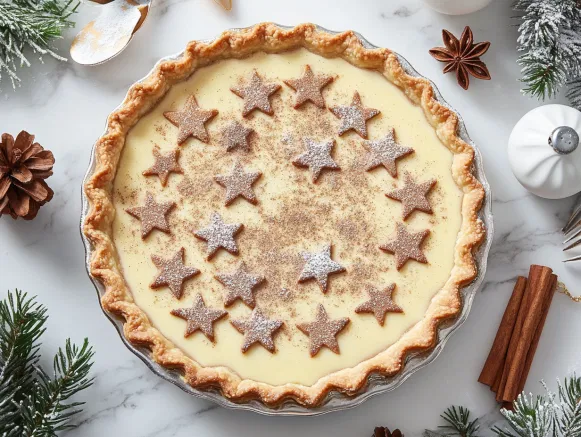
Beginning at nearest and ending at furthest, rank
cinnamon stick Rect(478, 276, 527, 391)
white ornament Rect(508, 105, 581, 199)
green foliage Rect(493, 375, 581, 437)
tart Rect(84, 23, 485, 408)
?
1. green foliage Rect(493, 375, 581, 437)
2. tart Rect(84, 23, 485, 408)
3. white ornament Rect(508, 105, 581, 199)
4. cinnamon stick Rect(478, 276, 527, 391)

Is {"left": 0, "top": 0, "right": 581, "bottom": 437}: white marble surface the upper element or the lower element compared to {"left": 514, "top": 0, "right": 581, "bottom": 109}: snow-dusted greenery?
lower

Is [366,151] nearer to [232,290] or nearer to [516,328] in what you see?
[232,290]

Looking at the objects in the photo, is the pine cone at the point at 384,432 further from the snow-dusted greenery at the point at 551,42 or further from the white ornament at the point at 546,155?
the snow-dusted greenery at the point at 551,42

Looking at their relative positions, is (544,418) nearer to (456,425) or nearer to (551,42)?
(456,425)

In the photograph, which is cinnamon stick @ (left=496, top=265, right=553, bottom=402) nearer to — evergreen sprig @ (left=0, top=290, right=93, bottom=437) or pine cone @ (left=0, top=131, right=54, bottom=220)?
evergreen sprig @ (left=0, top=290, right=93, bottom=437)

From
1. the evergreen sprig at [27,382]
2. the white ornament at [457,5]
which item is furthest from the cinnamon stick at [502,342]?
the evergreen sprig at [27,382]

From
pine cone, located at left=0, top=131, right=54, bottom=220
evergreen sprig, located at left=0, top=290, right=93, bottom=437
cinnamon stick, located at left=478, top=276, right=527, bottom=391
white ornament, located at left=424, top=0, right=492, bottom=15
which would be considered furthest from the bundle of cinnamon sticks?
pine cone, located at left=0, top=131, right=54, bottom=220

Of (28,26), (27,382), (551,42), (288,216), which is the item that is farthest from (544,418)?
(28,26)
